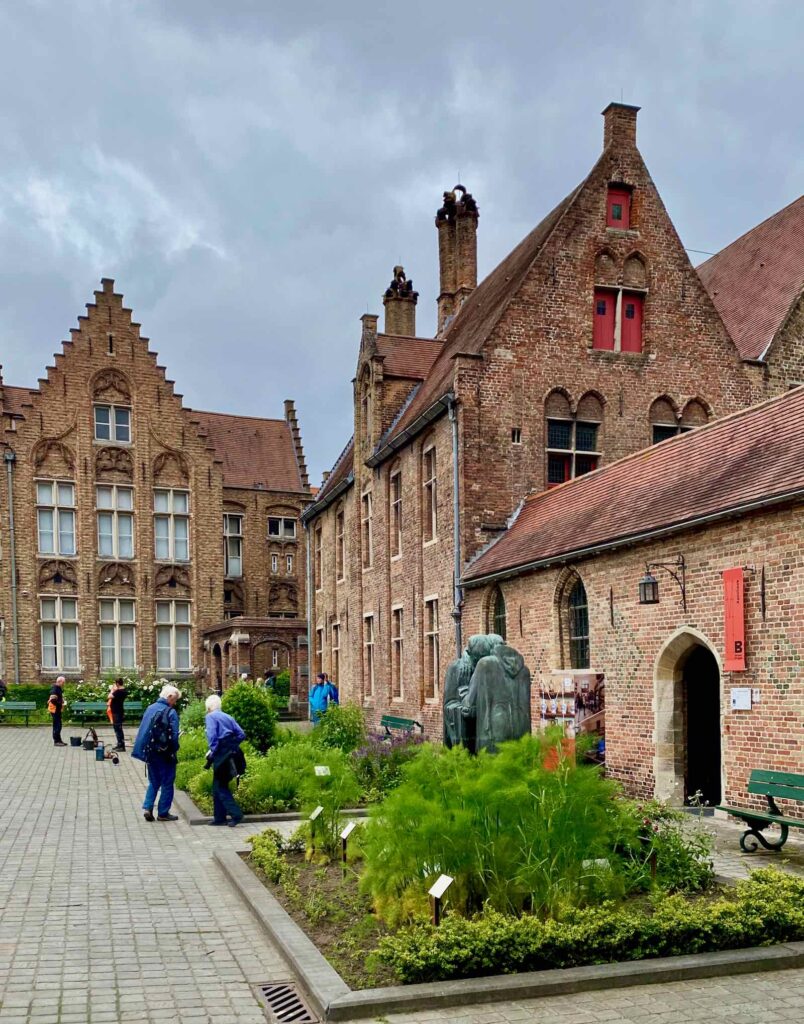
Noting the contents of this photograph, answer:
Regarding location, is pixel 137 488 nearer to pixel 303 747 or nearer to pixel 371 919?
pixel 303 747

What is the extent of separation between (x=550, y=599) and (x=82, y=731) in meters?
18.9

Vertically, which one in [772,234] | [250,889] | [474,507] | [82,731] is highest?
[772,234]

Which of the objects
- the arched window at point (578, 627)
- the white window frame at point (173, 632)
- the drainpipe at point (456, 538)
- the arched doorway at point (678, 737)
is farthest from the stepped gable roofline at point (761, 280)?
the white window frame at point (173, 632)

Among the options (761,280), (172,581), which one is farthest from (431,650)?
(172,581)

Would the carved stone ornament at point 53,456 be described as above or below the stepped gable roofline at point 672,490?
above

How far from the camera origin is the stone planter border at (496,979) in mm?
5578

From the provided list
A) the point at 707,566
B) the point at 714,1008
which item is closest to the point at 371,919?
the point at 714,1008

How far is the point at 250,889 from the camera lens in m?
8.30

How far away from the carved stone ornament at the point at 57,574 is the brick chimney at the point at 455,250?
17128mm

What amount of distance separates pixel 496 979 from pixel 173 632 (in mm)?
35559

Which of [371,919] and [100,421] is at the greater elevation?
[100,421]

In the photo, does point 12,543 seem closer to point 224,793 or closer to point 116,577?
point 116,577

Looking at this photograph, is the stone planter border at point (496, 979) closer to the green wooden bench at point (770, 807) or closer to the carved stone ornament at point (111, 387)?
the green wooden bench at point (770, 807)

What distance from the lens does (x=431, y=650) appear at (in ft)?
76.1
